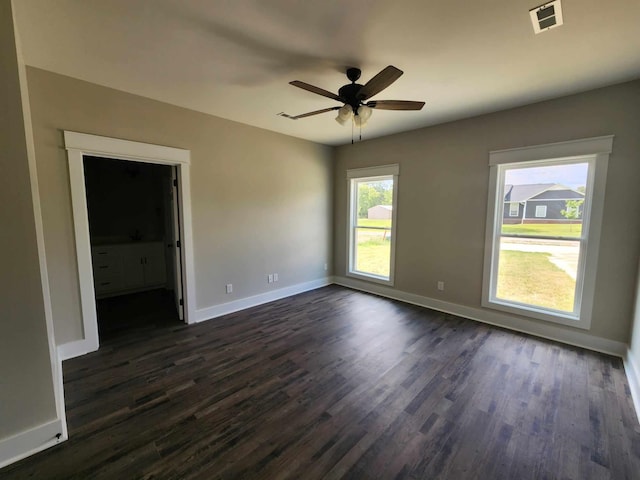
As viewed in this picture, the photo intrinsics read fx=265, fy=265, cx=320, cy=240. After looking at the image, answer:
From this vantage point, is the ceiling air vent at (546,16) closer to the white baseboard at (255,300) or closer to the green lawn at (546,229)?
the green lawn at (546,229)

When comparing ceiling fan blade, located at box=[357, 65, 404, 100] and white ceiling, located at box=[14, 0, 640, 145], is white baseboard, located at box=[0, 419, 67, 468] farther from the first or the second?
ceiling fan blade, located at box=[357, 65, 404, 100]

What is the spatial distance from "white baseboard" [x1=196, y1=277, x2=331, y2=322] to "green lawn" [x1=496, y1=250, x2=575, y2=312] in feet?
9.89

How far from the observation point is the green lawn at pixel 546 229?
3010 millimetres

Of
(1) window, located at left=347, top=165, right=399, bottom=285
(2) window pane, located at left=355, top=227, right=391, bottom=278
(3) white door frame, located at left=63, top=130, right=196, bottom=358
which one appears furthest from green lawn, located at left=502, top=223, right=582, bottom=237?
(3) white door frame, located at left=63, top=130, right=196, bottom=358

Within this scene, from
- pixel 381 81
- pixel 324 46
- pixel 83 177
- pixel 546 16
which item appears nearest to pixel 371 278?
pixel 381 81

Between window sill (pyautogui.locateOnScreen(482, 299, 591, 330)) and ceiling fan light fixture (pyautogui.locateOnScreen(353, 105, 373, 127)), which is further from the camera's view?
window sill (pyautogui.locateOnScreen(482, 299, 591, 330))

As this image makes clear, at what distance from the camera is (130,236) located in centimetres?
521

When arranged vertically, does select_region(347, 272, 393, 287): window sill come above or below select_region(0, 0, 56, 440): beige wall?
below

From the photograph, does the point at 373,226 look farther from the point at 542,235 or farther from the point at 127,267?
the point at 127,267

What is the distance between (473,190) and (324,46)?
276 cm

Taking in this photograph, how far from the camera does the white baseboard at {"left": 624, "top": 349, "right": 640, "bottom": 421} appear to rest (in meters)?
2.07

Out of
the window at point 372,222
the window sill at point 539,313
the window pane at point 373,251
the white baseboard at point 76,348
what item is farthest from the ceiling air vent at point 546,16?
the white baseboard at point 76,348

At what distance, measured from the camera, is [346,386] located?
7.52 feet

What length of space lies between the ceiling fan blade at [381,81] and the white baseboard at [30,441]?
317 cm
